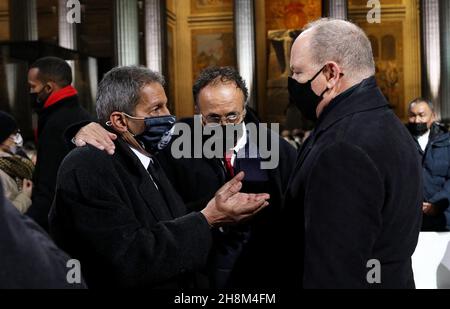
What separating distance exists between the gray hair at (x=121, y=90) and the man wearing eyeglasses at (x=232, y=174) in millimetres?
809

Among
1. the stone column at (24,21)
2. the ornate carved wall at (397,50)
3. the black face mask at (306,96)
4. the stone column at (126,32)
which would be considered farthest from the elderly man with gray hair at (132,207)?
the ornate carved wall at (397,50)

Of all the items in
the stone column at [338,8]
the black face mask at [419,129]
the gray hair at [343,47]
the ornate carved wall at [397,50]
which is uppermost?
the stone column at [338,8]

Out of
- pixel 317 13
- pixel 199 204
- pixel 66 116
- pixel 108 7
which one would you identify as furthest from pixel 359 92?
pixel 317 13

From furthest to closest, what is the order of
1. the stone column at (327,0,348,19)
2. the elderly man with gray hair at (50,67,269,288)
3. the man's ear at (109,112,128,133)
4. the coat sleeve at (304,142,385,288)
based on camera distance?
the stone column at (327,0,348,19) < the man's ear at (109,112,128,133) < the elderly man with gray hair at (50,67,269,288) < the coat sleeve at (304,142,385,288)

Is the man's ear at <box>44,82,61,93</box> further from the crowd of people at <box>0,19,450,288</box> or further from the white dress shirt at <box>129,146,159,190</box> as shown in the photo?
the white dress shirt at <box>129,146,159,190</box>

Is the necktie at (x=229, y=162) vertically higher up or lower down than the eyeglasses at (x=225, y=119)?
lower down

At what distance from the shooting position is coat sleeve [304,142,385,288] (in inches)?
99.0

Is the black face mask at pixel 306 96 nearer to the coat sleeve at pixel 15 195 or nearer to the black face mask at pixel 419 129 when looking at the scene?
the coat sleeve at pixel 15 195

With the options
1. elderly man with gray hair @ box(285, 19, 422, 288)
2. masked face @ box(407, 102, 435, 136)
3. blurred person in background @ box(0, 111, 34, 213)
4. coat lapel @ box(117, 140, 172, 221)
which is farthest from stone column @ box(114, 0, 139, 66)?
elderly man with gray hair @ box(285, 19, 422, 288)

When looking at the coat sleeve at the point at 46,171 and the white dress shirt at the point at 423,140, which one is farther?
the white dress shirt at the point at 423,140

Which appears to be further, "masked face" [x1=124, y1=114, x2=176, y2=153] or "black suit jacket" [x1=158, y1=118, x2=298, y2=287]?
"black suit jacket" [x1=158, y1=118, x2=298, y2=287]

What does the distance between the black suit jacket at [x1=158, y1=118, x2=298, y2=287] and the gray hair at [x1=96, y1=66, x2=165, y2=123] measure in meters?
0.82

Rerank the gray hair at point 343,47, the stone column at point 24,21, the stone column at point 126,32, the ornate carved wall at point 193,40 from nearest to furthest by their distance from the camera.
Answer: the gray hair at point 343,47 < the stone column at point 126,32 < the stone column at point 24,21 < the ornate carved wall at point 193,40

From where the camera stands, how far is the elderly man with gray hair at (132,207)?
9.89 ft
